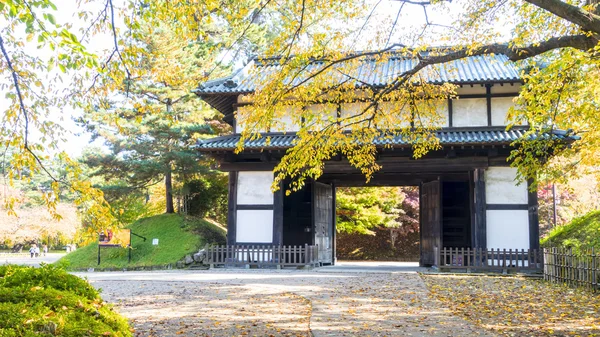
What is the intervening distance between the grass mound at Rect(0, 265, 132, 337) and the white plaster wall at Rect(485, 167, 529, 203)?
1349 cm

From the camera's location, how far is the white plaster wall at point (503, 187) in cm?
1526

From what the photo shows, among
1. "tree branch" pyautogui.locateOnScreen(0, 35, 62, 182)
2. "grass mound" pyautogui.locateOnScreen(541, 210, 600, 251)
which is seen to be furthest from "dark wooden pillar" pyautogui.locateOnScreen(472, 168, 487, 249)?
"tree branch" pyautogui.locateOnScreen(0, 35, 62, 182)

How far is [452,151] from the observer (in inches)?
603

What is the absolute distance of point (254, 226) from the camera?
16547mm

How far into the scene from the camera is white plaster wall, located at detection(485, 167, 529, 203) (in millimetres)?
15258

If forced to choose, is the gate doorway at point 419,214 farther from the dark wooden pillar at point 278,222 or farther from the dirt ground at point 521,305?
the dirt ground at point 521,305

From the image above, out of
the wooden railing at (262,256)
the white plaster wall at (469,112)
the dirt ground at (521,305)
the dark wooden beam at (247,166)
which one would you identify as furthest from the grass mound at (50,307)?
the white plaster wall at (469,112)

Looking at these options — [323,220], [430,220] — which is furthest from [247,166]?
[430,220]

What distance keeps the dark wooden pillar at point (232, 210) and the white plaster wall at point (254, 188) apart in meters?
0.14

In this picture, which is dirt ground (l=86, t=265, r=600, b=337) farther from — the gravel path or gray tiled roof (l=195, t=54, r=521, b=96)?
gray tiled roof (l=195, t=54, r=521, b=96)

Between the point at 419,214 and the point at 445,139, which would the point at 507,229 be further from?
the point at 419,214

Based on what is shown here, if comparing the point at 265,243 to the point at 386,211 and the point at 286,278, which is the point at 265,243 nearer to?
the point at 286,278

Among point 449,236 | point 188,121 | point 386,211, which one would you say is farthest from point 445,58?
point 386,211

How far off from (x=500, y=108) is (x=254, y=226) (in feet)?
27.8
